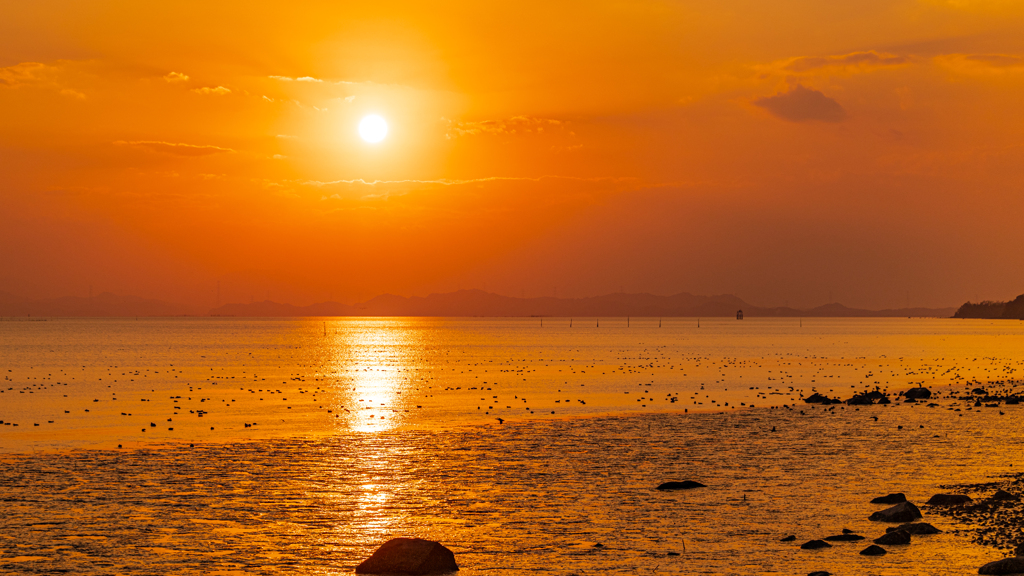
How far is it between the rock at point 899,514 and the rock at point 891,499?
4.66 ft

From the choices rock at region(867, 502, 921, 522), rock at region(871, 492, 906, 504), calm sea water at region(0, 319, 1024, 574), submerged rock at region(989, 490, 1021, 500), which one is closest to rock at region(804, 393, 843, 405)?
calm sea water at region(0, 319, 1024, 574)

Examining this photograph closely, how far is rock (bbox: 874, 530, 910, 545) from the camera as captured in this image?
1895 centimetres

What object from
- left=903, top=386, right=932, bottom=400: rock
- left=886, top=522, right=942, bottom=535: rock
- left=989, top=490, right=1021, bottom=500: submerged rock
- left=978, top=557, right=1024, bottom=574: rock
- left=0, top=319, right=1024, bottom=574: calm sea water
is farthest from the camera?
left=903, top=386, right=932, bottom=400: rock

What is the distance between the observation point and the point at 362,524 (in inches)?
826

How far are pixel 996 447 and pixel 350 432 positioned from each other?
25.8 m

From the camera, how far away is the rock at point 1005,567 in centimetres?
1614

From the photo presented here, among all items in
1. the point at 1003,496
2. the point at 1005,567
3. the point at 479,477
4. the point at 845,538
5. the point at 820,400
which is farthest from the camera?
the point at 820,400

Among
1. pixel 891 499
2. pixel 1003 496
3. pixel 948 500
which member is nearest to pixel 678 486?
pixel 891 499

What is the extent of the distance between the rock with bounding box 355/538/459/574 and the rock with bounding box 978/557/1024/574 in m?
9.78

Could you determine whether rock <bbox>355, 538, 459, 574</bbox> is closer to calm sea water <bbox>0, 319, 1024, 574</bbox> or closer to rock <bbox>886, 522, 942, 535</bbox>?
calm sea water <bbox>0, 319, 1024, 574</bbox>

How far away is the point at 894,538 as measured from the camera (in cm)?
1900

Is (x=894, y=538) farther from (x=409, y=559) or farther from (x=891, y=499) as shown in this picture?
(x=409, y=559)

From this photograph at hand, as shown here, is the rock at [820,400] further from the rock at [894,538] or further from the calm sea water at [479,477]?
the rock at [894,538]

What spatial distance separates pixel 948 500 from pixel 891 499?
136 cm
